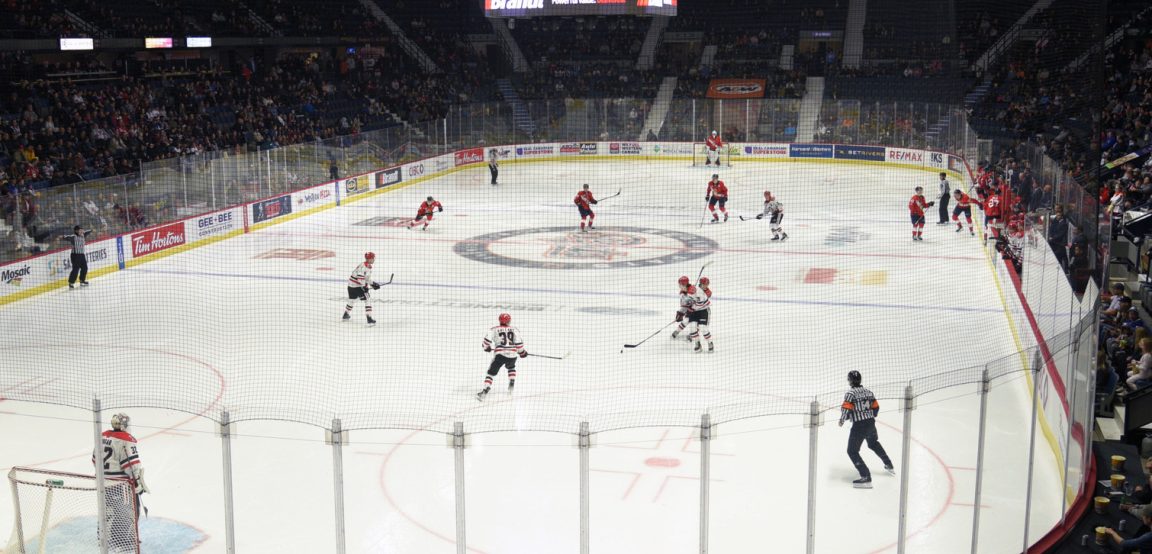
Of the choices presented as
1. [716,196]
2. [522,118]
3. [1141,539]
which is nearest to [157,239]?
[716,196]

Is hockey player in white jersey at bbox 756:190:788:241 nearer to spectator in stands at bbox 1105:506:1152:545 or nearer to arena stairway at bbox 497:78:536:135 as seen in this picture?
spectator in stands at bbox 1105:506:1152:545

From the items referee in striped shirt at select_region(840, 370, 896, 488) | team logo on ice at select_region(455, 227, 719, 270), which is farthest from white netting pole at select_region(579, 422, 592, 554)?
team logo on ice at select_region(455, 227, 719, 270)

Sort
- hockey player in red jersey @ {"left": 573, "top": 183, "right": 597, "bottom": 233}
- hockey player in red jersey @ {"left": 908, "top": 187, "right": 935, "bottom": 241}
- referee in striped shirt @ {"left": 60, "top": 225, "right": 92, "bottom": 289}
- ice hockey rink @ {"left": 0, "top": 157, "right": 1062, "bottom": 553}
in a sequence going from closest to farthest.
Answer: ice hockey rink @ {"left": 0, "top": 157, "right": 1062, "bottom": 553}
referee in striped shirt @ {"left": 60, "top": 225, "right": 92, "bottom": 289}
hockey player in red jersey @ {"left": 908, "top": 187, "right": 935, "bottom": 241}
hockey player in red jersey @ {"left": 573, "top": 183, "right": 597, "bottom": 233}

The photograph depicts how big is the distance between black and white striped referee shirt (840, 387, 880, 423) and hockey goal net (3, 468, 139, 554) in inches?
194

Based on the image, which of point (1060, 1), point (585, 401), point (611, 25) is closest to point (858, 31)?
point (611, 25)

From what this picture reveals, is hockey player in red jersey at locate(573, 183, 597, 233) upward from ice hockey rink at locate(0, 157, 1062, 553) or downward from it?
upward

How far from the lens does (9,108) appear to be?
22.2 m

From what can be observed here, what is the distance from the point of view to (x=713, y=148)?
107 feet

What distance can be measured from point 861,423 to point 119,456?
523 cm

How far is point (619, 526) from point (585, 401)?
3247 mm

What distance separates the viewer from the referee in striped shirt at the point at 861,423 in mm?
8211

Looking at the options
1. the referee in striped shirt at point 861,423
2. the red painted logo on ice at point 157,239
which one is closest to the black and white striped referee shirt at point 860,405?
the referee in striped shirt at point 861,423

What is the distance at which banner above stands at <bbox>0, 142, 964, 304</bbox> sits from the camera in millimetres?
16516

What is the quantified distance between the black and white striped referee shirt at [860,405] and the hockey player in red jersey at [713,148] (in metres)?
24.6
